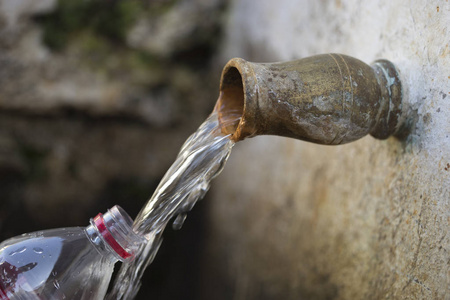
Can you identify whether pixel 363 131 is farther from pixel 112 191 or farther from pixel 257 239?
pixel 112 191

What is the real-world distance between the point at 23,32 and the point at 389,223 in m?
2.02

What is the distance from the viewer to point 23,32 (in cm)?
230

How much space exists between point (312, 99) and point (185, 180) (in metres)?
0.47

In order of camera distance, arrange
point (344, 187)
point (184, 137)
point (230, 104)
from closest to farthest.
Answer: point (230, 104) < point (344, 187) < point (184, 137)

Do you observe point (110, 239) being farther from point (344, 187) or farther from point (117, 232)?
point (344, 187)

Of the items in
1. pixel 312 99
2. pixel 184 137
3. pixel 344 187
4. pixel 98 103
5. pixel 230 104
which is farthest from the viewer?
pixel 184 137

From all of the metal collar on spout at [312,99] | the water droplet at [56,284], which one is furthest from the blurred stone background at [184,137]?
the water droplet at [56,284]

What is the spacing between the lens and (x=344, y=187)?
1.53 m

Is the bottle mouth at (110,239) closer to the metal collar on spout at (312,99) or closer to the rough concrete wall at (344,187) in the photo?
the metal collar on spout at (312,99)

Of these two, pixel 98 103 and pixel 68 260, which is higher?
pixel 98 103

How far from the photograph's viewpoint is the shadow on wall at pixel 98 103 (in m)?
2.36

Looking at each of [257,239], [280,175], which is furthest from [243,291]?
[280,175]

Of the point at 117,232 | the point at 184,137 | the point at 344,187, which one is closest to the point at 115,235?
the point at 117,232

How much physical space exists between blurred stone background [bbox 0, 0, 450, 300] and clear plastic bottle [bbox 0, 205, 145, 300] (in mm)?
735
